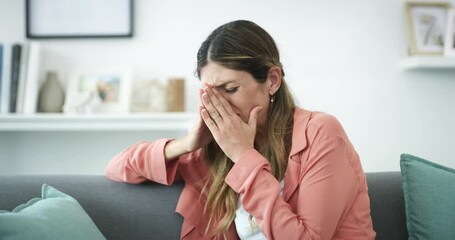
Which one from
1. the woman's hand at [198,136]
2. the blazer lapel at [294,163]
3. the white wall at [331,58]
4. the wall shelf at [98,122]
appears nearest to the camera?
the blazer lapel at [294,163]

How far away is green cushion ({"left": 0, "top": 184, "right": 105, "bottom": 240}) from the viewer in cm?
111

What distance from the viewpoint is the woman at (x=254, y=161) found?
125cm

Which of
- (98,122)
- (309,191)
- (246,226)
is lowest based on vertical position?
(246,226)

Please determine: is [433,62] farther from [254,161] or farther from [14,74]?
[14,74]

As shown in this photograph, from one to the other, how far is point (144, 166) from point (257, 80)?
46 cm

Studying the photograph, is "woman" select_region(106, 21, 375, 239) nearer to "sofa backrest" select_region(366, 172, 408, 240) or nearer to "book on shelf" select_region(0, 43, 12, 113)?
"sofa backrest" select_region(366, 172, 408, 240)

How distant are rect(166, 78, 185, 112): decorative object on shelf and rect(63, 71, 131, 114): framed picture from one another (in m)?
0.21

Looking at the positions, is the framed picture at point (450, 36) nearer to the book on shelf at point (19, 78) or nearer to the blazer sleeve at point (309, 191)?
the blazer sleeve at point (309, 191)

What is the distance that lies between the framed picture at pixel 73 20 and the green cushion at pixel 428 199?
1.59m

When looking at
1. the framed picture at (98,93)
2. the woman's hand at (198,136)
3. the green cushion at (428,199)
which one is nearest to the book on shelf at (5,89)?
the framed picture at (98,93)

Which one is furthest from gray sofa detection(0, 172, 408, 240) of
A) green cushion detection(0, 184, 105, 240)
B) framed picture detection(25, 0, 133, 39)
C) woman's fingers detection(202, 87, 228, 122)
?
framed picture detection(25, 0, 133, 39)

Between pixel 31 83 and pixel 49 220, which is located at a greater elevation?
pixel 31 83

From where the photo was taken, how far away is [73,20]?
8.06 feet

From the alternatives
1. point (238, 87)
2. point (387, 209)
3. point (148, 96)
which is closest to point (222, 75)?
point (238, 87)
